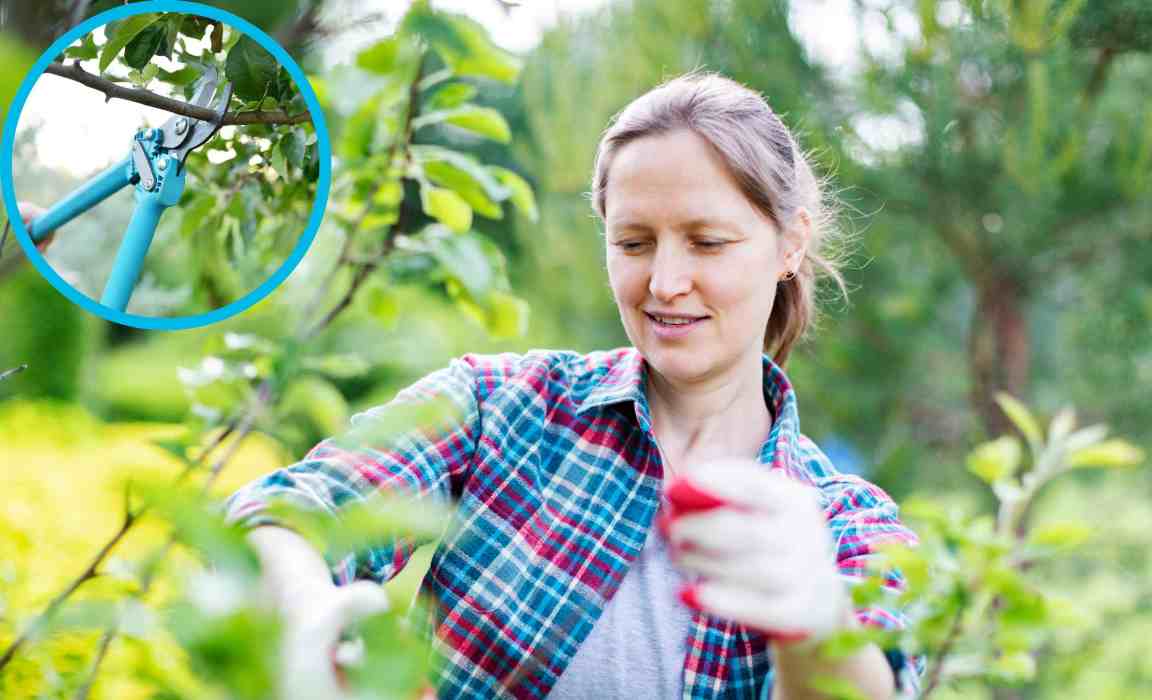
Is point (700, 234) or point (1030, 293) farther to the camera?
point (1030, 293)

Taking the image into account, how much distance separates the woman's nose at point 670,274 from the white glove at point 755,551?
19.1 inches

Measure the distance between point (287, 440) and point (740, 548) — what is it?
0.50 m

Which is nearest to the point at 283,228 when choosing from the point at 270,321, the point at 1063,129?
the point at 270,321

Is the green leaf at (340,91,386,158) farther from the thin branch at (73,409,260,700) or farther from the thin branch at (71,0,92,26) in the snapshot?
the thin branch at (71,0,92,26)

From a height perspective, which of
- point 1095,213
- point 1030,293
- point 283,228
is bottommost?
point 283,228

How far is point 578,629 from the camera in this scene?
3.32ft

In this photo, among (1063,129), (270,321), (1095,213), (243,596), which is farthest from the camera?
(1095,213)

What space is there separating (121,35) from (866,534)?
0.69m

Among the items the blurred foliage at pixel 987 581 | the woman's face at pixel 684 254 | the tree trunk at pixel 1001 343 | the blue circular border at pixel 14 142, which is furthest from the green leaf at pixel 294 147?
the tree trunk at pixel 1001 343

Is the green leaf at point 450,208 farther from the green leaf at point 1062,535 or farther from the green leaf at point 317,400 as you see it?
the green leaf at point 1062,535

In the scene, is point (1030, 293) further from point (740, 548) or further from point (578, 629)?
point (740, 548)

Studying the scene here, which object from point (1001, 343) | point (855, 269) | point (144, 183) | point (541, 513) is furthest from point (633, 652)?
point (1001, 343)

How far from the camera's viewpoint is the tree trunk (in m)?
3.63

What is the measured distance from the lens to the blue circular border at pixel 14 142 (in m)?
0.60
